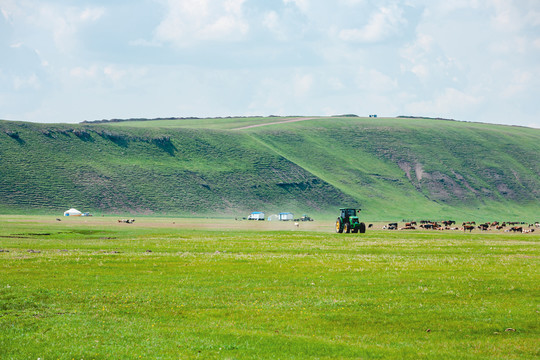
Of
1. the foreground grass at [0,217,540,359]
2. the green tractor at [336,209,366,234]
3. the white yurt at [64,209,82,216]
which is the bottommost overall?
the foreground grass at [0,217,540,359]

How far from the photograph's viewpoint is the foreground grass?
1695cm

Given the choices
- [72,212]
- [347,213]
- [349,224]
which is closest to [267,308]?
[349,224]

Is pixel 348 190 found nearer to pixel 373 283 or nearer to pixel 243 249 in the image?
pixel 243 249

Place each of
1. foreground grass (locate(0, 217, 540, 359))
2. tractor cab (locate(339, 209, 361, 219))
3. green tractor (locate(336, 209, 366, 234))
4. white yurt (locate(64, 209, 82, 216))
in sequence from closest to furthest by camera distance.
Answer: foreground grass (locate(0, 217, 540, 359)) → green tractor (locate(336, 209, 366, 234)) → tractor cab (locate(339, 209, 361, 219)) → white yurt (locate(64, 209, 82, 216))

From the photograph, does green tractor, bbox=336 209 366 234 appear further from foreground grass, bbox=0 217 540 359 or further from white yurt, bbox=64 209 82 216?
white yurt, bbox=64 209 82 216

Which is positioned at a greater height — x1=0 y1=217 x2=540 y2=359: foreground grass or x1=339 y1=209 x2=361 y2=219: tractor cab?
x1=339 y1=209 x2=361 y2=219: tractor cab

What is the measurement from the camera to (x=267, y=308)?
73.0ft

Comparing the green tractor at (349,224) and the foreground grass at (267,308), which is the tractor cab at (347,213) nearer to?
the green tractor at (349,224)

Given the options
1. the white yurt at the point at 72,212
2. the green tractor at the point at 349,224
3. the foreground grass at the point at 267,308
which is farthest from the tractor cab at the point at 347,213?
the white yurt at the point at 72,212

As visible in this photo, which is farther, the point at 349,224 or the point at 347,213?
the point at 347,213

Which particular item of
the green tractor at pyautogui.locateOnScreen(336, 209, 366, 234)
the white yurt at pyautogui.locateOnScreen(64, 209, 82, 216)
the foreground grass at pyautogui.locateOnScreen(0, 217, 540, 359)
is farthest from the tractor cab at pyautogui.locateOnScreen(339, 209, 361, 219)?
the white yurt at pyautogui.locateOnScreen(64, 209, 82, 216)

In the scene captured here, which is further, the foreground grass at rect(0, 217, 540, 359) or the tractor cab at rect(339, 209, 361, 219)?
the tractor cab at rect(339, 209, 361, 219)

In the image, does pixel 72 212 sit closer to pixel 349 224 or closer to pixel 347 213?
pixel 347 213

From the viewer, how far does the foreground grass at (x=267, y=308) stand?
16953mm
